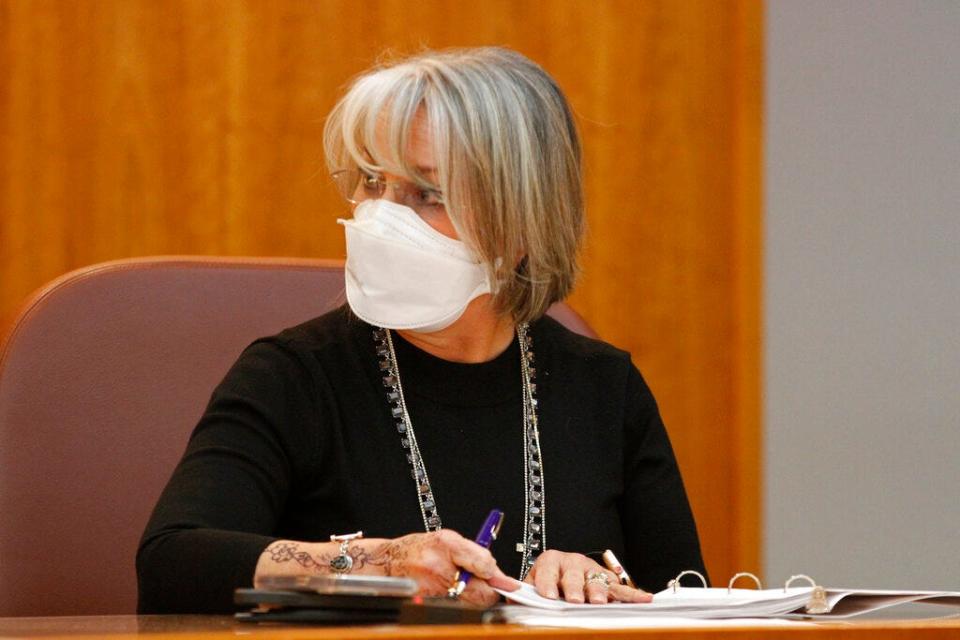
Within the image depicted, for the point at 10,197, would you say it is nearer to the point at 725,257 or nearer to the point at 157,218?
the point at 157,218

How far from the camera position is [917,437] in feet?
8.05

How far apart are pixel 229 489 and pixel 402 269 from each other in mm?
294

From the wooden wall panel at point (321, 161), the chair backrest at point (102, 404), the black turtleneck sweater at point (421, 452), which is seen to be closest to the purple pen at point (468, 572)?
the black turtleneck sweater at point (421, 452)

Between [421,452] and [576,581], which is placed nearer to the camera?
[576,581]

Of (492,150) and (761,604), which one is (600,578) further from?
(492,150)

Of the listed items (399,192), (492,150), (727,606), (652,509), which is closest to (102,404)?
(399,192)

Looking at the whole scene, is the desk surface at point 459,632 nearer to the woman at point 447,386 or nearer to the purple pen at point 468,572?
the purple pen at point 468,572

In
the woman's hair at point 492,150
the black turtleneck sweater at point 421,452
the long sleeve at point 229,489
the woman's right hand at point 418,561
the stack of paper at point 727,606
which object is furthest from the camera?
the woman's hair at point 492,150

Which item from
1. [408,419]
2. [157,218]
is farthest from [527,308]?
[157,218]

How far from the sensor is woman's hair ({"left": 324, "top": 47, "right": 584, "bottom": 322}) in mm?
1471

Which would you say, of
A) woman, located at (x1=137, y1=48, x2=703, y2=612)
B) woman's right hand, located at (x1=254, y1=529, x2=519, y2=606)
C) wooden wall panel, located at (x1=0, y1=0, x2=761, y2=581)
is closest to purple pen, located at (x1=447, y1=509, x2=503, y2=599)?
woman's right hand, located at (x1=254, y1=529, x2=519, y2=606)

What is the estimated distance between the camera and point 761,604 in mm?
1040

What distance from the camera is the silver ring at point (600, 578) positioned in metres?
1.28

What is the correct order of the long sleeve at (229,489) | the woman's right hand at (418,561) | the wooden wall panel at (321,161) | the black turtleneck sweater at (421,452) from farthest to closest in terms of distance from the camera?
the wooden wall panel at (321,161), the black turtleneck sweater at (421,452), the long sleeve at (229,489), the woman's right hand at (418,561)
